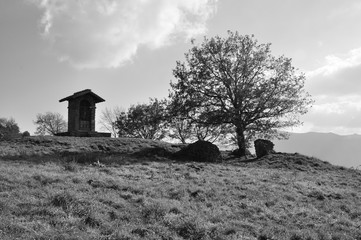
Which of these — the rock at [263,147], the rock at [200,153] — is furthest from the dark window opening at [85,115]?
A: the rock at [263,147]

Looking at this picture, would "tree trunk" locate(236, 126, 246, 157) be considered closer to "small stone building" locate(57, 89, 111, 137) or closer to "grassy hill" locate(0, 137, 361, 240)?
"grassy hill" locate(0, 137, 361, 240)

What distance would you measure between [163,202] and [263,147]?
21.8 m

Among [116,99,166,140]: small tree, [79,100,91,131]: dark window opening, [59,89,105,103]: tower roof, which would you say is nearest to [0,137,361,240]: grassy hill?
[59,89,105,103]: tower roof

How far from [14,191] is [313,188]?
14.2 m

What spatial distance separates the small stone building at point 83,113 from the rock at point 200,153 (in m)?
10.8

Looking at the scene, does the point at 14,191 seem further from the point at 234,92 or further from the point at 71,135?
the point at 234,92

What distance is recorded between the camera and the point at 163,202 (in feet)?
40.0

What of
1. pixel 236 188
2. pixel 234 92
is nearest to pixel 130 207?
pixel 236 188

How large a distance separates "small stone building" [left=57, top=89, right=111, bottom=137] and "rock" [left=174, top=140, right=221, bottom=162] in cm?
1077

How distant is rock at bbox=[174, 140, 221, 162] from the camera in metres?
26.6

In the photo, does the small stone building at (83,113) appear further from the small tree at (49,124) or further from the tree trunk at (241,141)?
the small tree at (49,124)

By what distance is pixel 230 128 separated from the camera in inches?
1372

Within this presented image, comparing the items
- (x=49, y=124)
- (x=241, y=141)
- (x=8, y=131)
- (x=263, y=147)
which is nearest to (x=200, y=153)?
(x=241, y=141)

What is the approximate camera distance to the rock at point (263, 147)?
31875mm
